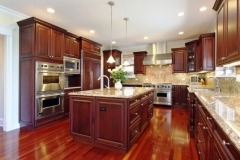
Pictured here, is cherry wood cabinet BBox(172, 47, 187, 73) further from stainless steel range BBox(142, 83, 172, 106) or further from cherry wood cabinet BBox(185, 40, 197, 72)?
stainless steel range BBox(142, 83, 172, 106)

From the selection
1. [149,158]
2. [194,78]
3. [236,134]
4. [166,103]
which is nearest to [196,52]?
[194,78]

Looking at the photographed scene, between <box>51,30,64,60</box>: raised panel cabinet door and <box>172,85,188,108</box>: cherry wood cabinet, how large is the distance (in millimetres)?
4399

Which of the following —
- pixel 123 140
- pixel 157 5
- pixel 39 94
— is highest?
pixel 157 5

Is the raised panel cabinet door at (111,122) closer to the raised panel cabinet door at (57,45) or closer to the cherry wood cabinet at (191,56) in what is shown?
the raised panel cabinet door at (57,45)

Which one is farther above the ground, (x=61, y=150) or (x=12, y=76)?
(x=12, y=76)

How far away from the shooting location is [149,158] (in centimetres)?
206

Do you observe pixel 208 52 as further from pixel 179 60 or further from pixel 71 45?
pixel 71 45

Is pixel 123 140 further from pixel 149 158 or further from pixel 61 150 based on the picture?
pixel 61 150

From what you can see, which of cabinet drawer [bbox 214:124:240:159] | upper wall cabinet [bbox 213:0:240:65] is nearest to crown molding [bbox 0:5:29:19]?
upper wall cabinet [bbox 213:0:240:65]

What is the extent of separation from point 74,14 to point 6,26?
154 cm

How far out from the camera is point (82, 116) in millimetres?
2473

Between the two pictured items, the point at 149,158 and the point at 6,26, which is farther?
the point at 6,26

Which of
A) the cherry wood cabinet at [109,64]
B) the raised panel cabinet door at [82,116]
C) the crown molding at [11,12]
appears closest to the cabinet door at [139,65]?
the cherry wood cabinet at [109,64]

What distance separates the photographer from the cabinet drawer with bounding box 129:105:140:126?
226 centimetres
